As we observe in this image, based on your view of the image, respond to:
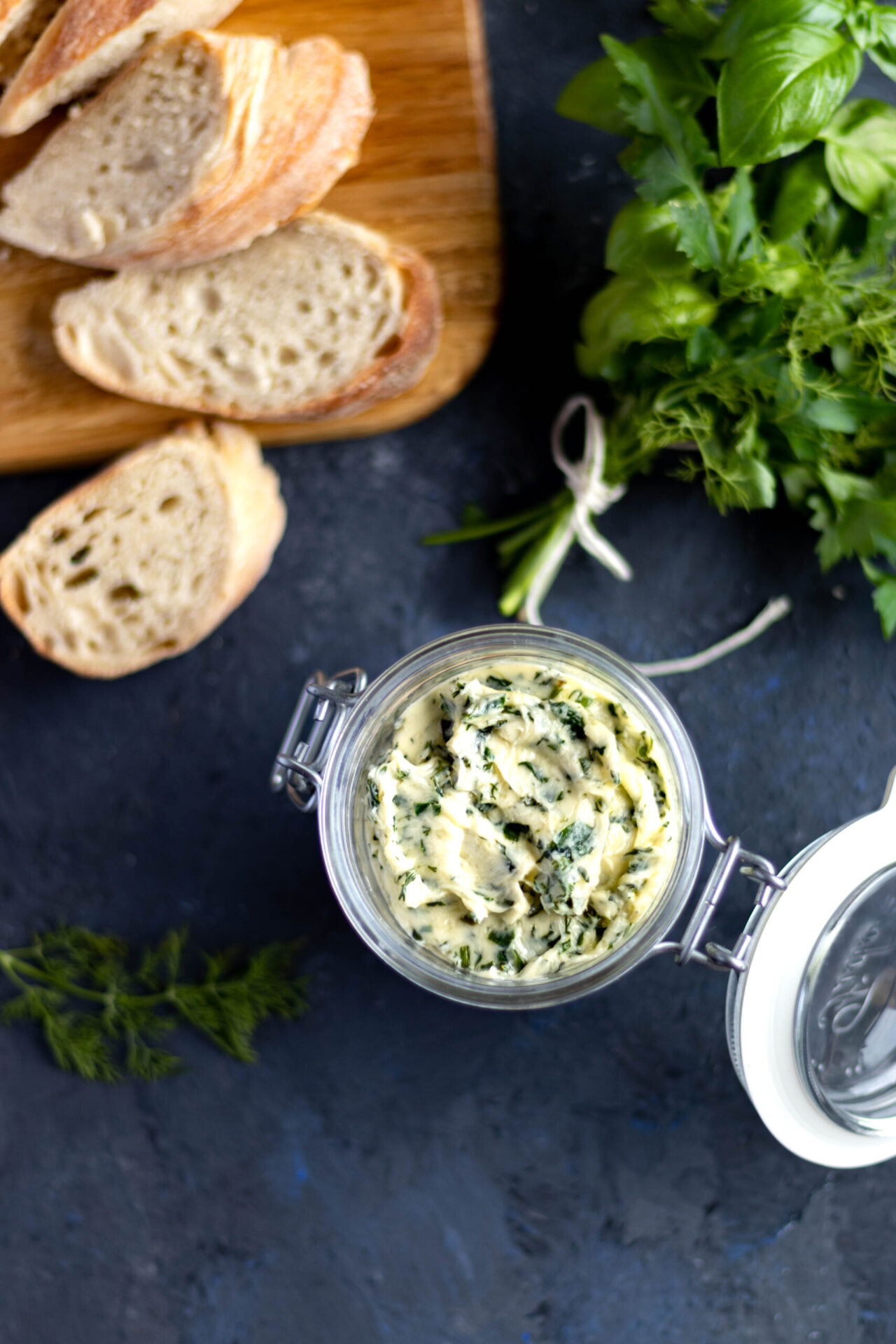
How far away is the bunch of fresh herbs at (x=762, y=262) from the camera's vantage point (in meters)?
1.05

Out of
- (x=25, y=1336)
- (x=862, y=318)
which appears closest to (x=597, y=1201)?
(x=25, y=1336)

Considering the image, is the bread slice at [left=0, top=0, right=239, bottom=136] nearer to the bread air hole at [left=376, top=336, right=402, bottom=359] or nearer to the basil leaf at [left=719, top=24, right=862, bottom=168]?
the bread air hole at [left=376, top=336, right=402, bottom=359]

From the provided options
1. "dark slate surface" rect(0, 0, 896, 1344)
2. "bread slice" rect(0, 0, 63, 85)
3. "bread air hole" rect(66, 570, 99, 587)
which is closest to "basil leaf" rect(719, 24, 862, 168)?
"dark slate surface" rect(0, 0, 896, 1344)

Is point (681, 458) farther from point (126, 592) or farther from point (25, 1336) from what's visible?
point (25, 1336)

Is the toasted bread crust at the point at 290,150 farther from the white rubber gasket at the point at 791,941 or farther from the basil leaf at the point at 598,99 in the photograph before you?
the white rubber gasket at the point at 791,941

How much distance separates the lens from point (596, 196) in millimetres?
1407

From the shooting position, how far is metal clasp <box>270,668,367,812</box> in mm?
1203

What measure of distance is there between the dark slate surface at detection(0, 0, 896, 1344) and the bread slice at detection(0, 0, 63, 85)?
609 millimetres

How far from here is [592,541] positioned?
1.39 m

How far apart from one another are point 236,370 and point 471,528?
41cm

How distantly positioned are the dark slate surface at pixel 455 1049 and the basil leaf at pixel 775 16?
34 centimetres

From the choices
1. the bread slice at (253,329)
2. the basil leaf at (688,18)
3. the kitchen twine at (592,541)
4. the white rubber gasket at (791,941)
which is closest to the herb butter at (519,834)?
the white rubber gasket at (791,941)

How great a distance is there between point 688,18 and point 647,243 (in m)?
0.26

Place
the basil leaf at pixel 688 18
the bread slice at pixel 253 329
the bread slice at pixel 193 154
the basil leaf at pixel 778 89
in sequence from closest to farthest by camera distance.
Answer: the basil leaf at pixel 778 89 < the basil leaf at pixel 688 18 < the bread slice at pixel 193 154 < the bread slice at pixel 253 329
